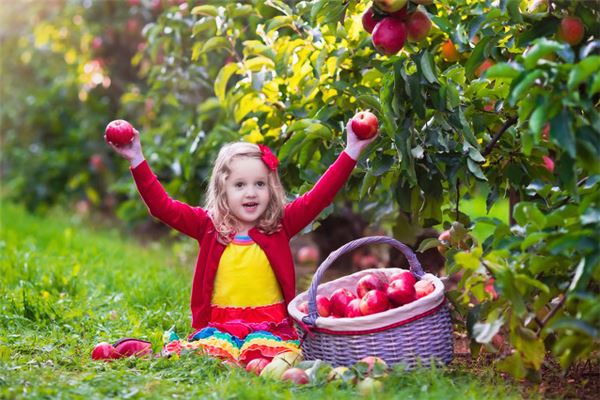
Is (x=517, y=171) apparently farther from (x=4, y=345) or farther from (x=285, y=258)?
(x=4, y=345)

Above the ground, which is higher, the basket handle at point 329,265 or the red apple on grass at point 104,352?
the basket handle at point 329,265

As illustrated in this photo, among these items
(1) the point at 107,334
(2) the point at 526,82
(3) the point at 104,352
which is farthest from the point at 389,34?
(1) the point at 107,334

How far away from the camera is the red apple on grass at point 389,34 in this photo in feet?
8.79

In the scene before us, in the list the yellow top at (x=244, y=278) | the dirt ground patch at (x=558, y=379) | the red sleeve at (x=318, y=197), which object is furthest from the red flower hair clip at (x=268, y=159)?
the dirt ground patch at (x=558, y=379)

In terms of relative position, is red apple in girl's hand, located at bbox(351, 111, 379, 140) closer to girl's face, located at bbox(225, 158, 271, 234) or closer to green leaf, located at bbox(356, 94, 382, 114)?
green leaf, located at bbox(356, 94, 382, 114)

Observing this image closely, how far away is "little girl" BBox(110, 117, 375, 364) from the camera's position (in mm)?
3104

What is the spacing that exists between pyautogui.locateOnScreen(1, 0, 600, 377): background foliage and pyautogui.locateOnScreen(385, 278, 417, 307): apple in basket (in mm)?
153

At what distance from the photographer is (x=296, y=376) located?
2.63 metres

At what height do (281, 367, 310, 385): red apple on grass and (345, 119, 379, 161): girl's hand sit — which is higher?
(345, 119, 379, 161): girl's hand

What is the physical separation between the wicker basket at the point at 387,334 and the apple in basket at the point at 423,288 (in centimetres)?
5

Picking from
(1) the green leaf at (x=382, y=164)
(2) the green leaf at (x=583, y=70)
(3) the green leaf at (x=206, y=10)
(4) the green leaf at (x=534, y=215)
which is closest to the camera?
(2) the green leaf at (x=583, y=70)

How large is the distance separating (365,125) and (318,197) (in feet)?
1.04

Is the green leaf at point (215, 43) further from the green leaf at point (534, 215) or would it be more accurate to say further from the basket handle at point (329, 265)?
the green leaf at point (534, 215)

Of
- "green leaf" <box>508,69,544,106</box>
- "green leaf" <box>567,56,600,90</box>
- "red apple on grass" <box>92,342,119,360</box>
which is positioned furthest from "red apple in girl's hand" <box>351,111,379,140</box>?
"red apple on grass" <box>92,342,119,360</box>
